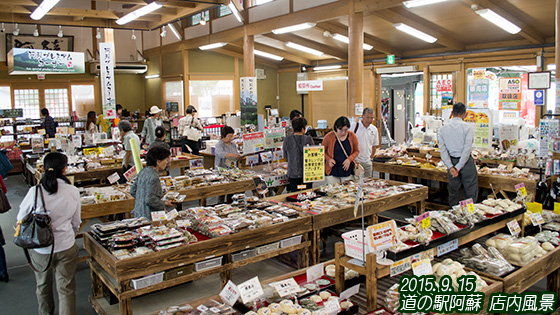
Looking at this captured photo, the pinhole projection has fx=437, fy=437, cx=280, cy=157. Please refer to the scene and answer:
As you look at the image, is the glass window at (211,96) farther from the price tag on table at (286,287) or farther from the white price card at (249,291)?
the white price card at (249,291)

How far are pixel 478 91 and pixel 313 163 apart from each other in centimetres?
889

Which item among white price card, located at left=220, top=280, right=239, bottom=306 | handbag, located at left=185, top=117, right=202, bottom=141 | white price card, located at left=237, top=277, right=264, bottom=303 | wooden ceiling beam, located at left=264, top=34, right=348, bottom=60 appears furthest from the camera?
wooden ceiling beam, located at left=264, top=34, right=348, bottom=60

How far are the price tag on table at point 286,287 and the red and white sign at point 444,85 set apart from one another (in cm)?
1116

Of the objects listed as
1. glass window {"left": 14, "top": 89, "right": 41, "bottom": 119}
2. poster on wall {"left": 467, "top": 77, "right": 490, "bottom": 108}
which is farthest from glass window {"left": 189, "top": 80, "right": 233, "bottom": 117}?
poster on wall {"left": 467, "top": 77, "right": 490, "bottom": 108}

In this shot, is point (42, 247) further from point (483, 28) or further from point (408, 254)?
point (483, 28)

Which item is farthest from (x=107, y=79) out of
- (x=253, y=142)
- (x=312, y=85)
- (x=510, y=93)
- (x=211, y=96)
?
(x=510, y=93)

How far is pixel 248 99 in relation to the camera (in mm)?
11586

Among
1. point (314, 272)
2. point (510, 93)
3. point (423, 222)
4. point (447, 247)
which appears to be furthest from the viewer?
point (510, 93)

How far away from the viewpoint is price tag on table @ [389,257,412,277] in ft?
10.2

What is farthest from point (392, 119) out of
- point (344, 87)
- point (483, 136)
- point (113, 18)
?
point (113, 18)

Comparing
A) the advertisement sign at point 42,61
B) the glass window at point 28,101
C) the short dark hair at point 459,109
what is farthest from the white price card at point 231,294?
the glass window at point 28,101

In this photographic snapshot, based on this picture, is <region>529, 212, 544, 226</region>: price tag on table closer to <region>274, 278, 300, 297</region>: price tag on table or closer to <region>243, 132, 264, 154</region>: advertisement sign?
<region>274, 278, 300, 297</region>: price tag on table

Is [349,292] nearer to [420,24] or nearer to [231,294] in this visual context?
[231,294]

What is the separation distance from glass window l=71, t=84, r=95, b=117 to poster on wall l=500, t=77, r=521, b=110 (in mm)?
14368
